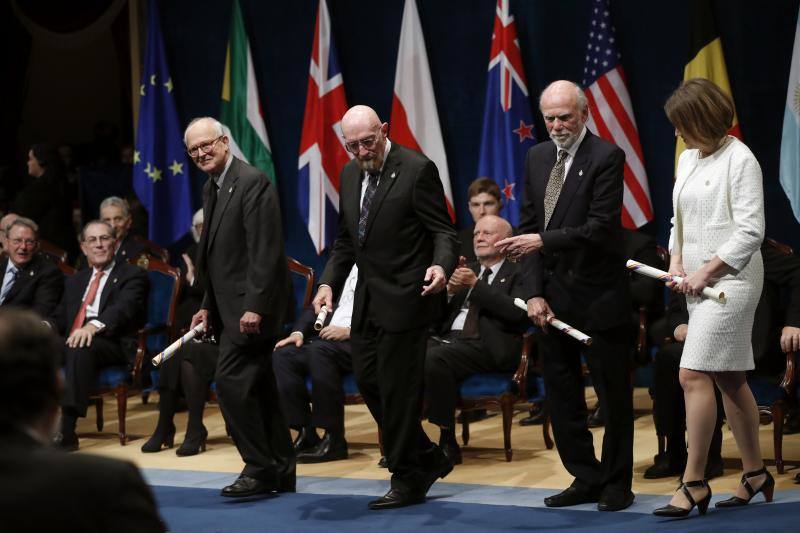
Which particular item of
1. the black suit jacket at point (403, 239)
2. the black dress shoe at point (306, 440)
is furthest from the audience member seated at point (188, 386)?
the black suit jacket at point (403, 239)

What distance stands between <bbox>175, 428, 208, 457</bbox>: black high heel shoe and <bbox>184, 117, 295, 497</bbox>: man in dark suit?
1245 mm

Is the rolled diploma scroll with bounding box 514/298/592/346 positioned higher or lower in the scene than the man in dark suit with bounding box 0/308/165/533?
higher

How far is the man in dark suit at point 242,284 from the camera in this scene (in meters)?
5.02

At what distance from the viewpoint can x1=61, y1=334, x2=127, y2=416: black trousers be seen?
21.9ft

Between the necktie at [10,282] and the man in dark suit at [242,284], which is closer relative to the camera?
the man in dark suit at [242,284]

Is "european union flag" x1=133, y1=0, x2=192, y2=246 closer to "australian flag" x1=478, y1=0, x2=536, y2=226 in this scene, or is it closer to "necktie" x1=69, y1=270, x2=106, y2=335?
"necktie" x1=69, y1=270, x2=106, y2=335

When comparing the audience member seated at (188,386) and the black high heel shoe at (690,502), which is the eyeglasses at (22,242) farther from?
the black high heel shoe at (690,502)

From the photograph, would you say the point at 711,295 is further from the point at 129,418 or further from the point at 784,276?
the point at 129,418

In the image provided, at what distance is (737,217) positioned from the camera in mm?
4172

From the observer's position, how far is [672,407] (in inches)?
207

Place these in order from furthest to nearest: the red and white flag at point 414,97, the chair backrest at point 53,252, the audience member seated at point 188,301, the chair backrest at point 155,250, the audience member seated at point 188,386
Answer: the chair backrest at point 53,252 < the chair backrest at point 155,250 < the red and white flag at point 414,97 < the audience member seated at point 188,301 < the audience member seated at point 188,386

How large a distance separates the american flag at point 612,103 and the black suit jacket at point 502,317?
1.47 metres

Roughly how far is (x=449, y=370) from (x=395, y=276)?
1213mm

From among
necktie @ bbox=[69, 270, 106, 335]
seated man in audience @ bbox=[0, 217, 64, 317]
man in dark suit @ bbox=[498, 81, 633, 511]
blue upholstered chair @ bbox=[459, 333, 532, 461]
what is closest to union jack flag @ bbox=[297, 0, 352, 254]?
necktie @ bbox=[69, 270, 106, 335]
